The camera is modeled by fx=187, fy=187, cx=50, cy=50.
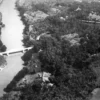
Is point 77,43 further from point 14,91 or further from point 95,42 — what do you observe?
point 14,91

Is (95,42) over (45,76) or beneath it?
over

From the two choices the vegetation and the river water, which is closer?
the vegetation

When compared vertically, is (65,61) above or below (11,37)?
above

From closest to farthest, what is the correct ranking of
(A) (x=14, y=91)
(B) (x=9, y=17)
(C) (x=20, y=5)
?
(A) (x=14, y=91) → (B) (x=9, y=17) → (C) (x=20, y=5)

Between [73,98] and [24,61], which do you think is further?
[24,61]

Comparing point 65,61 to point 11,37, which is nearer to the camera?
point 65,61

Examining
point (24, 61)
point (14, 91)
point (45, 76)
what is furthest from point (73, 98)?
point (24, 61)

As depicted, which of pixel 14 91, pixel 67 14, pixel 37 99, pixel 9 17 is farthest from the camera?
pixel 9 17

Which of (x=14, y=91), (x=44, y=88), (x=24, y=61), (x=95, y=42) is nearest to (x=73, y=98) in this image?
(x=44, y=88)
